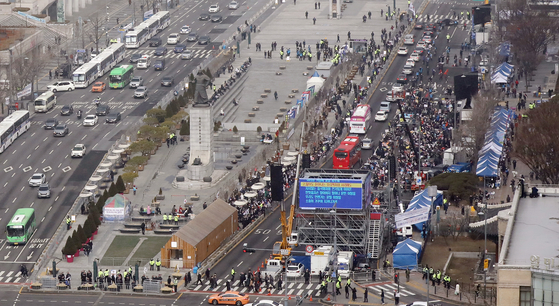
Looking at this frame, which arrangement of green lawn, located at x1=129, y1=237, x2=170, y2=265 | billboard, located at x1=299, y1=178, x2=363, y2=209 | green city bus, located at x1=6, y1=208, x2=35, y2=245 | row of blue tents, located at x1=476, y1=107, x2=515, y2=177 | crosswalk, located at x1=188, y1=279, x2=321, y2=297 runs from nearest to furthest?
crosswalk, located at x1=188, y1=279, x2=321, y2=297, billboard, located at x1=299, y1=178, x2=363, y2=209, green lawn, located at x1=129, y1=237, x2=170, y2=265, green city bus, located at x1=6, y1=208, x2=35, y2=245, row of blue tents, located at x1=476, y1=107, x2=515, y2=177

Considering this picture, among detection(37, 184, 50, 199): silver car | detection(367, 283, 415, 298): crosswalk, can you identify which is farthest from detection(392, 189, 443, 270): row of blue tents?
detection(37, 184, 50, 199): silver car

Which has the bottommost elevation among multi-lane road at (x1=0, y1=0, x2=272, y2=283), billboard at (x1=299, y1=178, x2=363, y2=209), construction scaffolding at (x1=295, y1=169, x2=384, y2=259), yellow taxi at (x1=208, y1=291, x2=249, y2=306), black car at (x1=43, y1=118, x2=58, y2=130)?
multi-lane road at (x1=0, y1=0, x2=272, y2=283)

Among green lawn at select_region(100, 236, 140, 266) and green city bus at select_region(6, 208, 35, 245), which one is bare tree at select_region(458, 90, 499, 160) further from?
green city bus at select_region(6, 208, 35, 245)

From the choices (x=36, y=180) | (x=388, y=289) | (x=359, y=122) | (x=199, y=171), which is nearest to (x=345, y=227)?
(x=388, y=289)

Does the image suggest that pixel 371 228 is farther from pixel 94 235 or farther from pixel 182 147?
pixel 182 147

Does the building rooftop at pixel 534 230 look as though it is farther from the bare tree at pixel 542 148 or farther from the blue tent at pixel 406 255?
the bare tree at pixel 542 148

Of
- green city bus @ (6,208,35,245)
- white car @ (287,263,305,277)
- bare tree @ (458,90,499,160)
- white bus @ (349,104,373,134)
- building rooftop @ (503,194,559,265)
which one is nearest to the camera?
building rooftop @ (503,194,559,265)

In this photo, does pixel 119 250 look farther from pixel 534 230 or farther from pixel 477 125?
pixel 534 230
